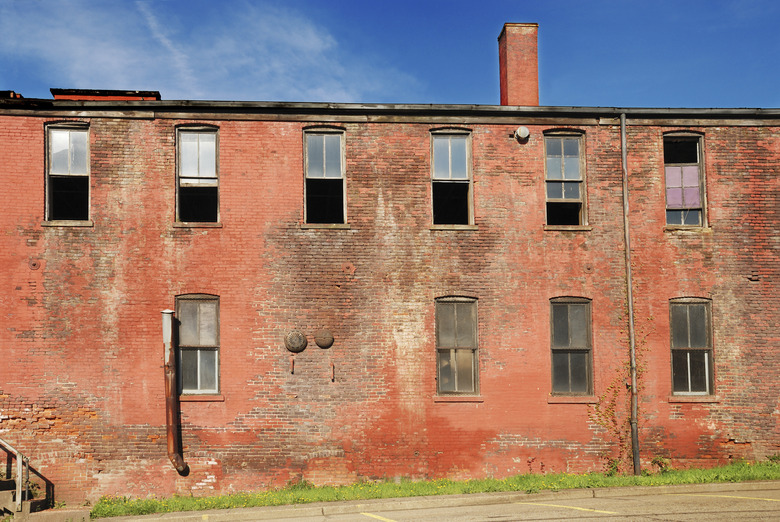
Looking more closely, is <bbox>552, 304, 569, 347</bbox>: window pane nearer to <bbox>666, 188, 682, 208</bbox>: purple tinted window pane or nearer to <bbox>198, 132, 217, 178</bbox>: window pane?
<bbox>666, 188, 682, 208</bbox>: purple tinted window pane

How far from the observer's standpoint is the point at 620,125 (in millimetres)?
14406

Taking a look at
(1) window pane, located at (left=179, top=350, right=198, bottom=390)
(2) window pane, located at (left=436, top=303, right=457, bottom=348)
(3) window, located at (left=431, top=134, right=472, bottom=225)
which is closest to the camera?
(1) window pane, located at (left=179, top=350, right=198, bottom=390)

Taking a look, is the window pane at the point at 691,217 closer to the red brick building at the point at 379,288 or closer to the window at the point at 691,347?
the red brick building at the point at 379,288

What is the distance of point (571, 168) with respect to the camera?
14430mm

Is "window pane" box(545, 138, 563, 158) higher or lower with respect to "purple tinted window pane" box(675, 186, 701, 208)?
higher

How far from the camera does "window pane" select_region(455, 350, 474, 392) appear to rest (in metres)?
13.8

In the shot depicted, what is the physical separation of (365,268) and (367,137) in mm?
2802

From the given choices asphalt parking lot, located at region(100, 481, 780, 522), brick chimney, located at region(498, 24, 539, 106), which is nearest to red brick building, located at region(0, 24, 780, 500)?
brick chimney, located at region(498, 24, 539, 106)

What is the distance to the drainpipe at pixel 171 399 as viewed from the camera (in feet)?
41.8

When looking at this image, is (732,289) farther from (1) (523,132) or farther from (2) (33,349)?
(2) (33,349)

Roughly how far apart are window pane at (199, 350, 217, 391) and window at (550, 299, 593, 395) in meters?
7.00

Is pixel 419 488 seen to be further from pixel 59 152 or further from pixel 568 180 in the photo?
pixel 59 152

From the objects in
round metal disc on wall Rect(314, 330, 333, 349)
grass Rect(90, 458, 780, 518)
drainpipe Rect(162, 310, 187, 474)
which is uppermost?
round metal disc on wall Rect(314, 330, 333, 349)

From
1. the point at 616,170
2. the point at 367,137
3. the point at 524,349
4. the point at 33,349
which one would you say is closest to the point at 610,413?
the point at 524,349
